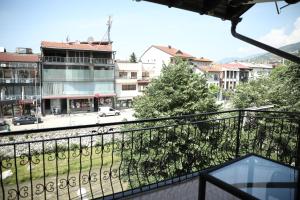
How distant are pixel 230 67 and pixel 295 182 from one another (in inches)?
1829

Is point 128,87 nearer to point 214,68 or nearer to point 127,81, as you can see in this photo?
point 127,81

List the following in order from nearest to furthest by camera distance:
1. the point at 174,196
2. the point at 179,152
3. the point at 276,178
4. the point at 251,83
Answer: the point at 276,178
the point at 174,196
the point at 179,152
the point at 251,83

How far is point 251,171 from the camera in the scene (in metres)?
2.28

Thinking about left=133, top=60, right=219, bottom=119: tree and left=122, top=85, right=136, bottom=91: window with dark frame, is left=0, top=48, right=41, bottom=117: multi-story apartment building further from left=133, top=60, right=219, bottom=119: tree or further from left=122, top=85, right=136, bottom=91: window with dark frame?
left=133, top=60, right=219, bottom=119: tree

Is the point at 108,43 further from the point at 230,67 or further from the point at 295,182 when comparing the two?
the point at 295,182

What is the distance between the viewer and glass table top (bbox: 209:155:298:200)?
198 cm

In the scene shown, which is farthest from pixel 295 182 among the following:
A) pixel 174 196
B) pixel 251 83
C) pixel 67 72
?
pixel 67 72

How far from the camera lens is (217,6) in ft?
9.20

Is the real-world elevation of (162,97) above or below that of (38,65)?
below

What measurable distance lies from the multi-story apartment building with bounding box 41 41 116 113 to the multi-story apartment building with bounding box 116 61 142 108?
1.32 meters

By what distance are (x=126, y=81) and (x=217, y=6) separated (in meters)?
29.4

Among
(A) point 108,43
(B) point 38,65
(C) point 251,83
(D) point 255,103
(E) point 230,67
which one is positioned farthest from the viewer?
(E) point 230,67

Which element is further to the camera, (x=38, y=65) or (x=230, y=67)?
(x=230, y=67)

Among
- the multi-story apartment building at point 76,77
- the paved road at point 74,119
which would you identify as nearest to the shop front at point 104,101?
the multi-story apartment building at point 76,77
